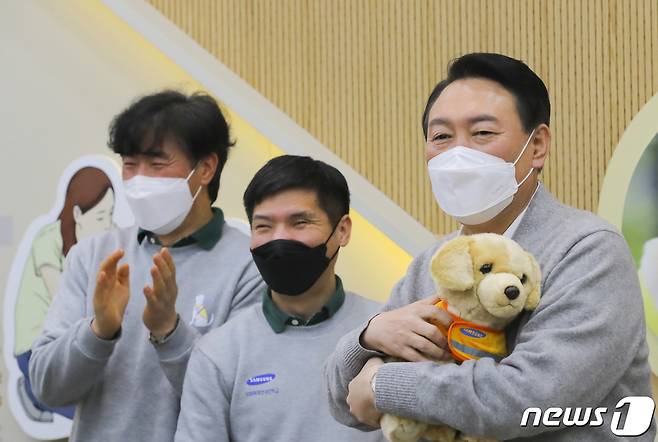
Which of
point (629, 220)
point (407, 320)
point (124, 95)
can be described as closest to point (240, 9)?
point (124, 95)

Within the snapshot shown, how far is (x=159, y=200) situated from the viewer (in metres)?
2.40

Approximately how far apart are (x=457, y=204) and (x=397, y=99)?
4.73ft

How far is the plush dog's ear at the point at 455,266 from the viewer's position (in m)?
1.45

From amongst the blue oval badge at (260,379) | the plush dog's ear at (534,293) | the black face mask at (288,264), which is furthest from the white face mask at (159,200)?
the plush dog's ear at (534,293)

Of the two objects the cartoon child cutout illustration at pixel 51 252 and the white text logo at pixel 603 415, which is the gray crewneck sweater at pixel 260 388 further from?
the cartoon child cutout illustration at pixel 51 252

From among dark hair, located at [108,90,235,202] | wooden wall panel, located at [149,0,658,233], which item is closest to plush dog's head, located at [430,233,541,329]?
dark hair, located at [108,90,235,202]

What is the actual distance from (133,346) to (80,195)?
1.68m

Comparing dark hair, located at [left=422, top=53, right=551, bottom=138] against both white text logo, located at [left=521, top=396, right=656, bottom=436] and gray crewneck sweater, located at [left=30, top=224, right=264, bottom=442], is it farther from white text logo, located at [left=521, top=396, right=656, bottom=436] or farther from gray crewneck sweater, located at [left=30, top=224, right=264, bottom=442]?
gray crewneck sweater, located at [left=30, top=224, right=264, bottom=442]

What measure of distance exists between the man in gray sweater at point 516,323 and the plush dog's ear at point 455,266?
0.23ft

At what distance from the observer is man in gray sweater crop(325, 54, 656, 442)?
1373 millimetres

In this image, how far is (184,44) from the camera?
350cm

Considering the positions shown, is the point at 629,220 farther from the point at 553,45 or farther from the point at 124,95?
the point at 124,95

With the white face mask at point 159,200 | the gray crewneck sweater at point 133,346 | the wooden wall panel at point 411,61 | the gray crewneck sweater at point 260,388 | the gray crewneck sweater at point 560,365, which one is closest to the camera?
the gray crewneck sweater at point 560,365

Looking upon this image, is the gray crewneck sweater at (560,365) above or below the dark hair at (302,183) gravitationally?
above
